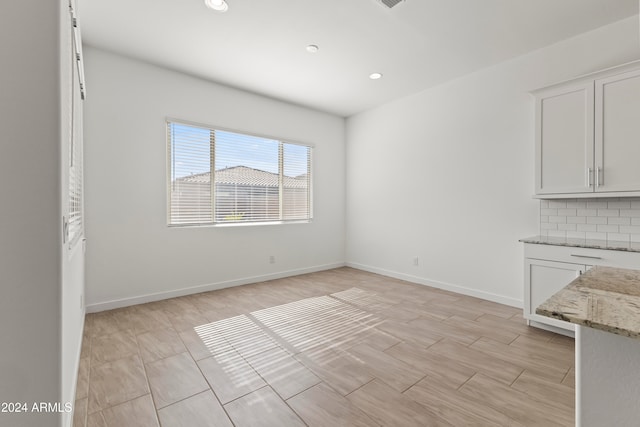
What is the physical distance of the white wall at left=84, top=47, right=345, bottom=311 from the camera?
10.6 feet

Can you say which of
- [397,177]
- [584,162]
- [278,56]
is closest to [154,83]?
[278,56]

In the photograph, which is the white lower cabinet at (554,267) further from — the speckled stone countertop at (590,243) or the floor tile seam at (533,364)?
the floor tile seam at (533,364)

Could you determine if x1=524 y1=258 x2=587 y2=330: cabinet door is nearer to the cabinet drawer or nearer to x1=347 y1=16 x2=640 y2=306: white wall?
the cabinet drawer

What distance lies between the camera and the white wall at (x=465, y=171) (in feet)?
10.6

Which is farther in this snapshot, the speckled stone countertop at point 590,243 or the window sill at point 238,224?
the window sill at point 238,224

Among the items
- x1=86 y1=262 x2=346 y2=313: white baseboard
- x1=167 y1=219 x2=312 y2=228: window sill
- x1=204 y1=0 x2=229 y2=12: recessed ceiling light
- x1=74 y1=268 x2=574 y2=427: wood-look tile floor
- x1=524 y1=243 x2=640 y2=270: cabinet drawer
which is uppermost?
x1=204 y1=0 x2=229 y2=12: recessed ceiling light

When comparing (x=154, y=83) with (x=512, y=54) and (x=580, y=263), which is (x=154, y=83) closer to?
(x=512, y=54)

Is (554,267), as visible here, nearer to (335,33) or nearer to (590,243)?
(590,243)

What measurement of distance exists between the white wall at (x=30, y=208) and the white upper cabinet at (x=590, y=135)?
3736 mm

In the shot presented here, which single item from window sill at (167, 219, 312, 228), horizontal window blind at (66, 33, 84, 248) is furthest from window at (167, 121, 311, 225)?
horizontal window blind at (66, 33, 84, 248)

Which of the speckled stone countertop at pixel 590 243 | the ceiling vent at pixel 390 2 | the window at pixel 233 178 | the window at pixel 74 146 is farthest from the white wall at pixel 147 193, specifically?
the speckled stone countertop at pixel 590 243

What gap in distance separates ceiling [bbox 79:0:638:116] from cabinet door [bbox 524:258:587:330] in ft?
7.61

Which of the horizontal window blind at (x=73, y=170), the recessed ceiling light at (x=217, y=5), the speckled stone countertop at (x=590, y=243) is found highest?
the recessed ceiling light at (x=217, y=5)

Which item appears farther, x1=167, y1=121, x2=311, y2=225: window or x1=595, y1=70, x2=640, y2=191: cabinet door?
x1=167, y1=121, x2=311, y2=225: window
